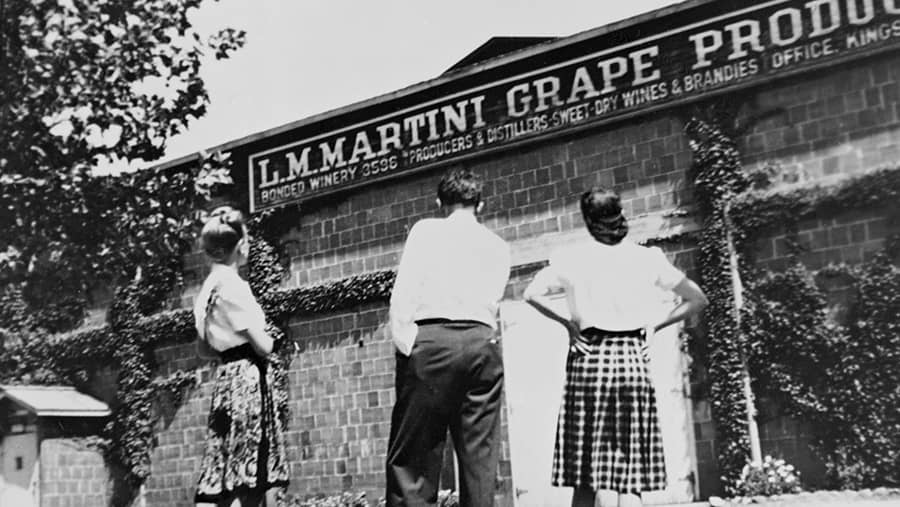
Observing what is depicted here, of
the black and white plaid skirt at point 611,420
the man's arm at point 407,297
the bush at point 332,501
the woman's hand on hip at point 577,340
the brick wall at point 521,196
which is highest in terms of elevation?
the brick wall at point 521,196

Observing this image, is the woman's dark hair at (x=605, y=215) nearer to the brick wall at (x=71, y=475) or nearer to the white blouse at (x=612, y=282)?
the white blouse at (x=612, y=282)

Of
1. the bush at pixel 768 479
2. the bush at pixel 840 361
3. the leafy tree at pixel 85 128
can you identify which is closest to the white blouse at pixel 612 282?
the bush at pixel 840 361

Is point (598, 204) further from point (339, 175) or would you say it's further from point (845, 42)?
point (339, 175)

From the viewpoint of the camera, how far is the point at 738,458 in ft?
20.2

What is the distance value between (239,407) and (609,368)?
4.76 ft

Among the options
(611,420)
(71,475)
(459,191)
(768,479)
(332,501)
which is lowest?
(332,501)

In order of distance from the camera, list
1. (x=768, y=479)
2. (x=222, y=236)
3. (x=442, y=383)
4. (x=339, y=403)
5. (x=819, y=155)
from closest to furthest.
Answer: (x=442, y=383)
(x=222, y=236)
(x=768, y=479)
(x=819, y=155)
(x=339, y=403)

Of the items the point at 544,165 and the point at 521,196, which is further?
the point at 521,196

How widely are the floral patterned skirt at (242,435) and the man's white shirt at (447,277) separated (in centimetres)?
65

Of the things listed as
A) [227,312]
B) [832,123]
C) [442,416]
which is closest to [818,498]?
[832,123]

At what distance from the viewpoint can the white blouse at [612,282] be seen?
10.9 ft

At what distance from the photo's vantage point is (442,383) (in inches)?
127

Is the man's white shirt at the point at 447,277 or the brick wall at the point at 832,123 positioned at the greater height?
the brick wall at the point at 832,123

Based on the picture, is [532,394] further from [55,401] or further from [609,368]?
[55,401]
